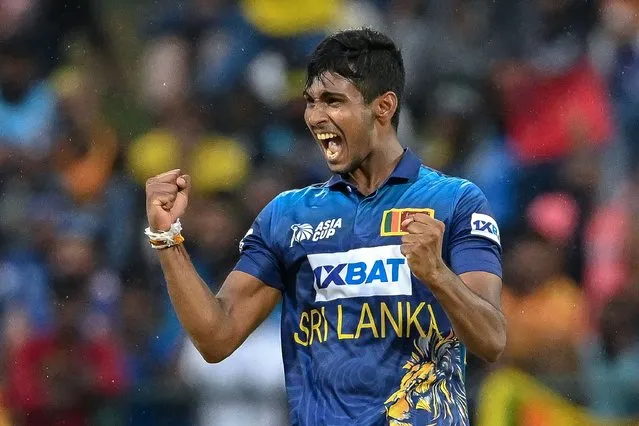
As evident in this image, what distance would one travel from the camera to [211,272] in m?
7.42

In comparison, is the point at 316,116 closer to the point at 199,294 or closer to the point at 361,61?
the point at 361,61

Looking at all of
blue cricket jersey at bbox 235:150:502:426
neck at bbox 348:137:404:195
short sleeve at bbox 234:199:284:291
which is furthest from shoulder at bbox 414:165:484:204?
short sleeve at bbox 234:199:284:291

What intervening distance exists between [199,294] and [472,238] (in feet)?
3.06

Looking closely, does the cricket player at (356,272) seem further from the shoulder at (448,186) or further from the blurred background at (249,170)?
the blurred background at (249,170)

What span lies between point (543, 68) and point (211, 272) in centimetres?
254

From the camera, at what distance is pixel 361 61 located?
13.1 feet

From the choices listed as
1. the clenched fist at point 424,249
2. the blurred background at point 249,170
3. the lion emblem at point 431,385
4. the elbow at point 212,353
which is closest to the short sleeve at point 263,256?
the elbow at point 212,353

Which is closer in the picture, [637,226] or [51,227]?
[637,226]

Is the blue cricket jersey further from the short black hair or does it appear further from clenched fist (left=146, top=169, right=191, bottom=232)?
clenched fist (left=146, top=169, right=191, bottom=232)

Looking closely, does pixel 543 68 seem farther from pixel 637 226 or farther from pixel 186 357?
pixel 186 357

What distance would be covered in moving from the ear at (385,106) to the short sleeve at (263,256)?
53 cm

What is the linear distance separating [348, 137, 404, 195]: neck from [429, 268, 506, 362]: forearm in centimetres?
69

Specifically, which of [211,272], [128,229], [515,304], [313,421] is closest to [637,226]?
[515,304]

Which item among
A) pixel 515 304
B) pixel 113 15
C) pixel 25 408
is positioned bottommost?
pixel 25 408
